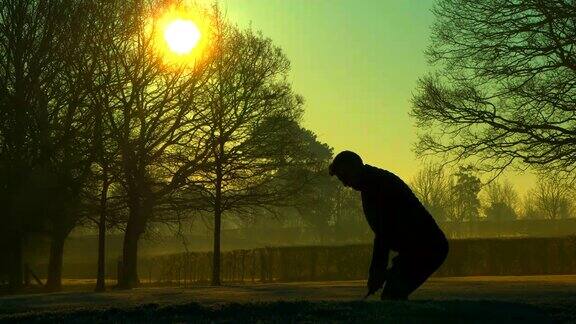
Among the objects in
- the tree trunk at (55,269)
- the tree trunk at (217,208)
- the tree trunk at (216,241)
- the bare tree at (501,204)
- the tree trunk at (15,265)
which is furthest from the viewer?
A: the bare tree at (501,204)

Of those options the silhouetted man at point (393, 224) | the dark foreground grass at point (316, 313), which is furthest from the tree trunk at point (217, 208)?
the silhouetted man at point (393, 224)

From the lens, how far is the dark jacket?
9.27 meters

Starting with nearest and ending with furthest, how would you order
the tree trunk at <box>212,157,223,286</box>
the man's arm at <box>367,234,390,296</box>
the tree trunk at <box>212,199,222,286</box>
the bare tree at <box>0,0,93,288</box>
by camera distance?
the man's arm at <box>367,234,390,296</box> → the bare tree at <box>0,0,93,288</box> → the tree trunk at <box>212,157,223,286</box> → the tree trunk at <box>212,199,222,286</box>

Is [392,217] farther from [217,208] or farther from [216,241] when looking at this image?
[216,241]

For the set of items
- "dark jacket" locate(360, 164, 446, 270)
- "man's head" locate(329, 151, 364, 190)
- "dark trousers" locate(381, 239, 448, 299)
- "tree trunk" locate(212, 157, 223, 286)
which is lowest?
"dark trousers" locate(381, 239, 448, 299)

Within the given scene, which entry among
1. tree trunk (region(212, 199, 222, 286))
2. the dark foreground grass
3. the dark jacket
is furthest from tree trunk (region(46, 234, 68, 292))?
the dark jacket

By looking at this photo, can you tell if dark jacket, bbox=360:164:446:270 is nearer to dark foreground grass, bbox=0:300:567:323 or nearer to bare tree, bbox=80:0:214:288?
dark foreground grass, bbox=0:300:567:323

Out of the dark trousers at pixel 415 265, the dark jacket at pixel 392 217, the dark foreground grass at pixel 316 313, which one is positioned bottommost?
the dark foreground grass at pixel 316 313

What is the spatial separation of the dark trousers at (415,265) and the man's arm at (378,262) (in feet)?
0.59

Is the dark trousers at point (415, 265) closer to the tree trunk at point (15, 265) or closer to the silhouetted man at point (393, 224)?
the silhouetted man at point (393, 224)

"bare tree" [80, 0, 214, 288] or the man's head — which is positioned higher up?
"bare tree" [80, 0, 214, 288]

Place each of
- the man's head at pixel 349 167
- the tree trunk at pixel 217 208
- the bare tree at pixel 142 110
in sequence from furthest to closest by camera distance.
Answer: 1. the tree trunk at pixel 217 208
2. the bare tree at pixel 142 110
3. the man's head at pixel 349 167

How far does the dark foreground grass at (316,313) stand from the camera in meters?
9.61

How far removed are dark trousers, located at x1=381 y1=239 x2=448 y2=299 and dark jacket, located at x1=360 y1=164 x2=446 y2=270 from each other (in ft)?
0.14
